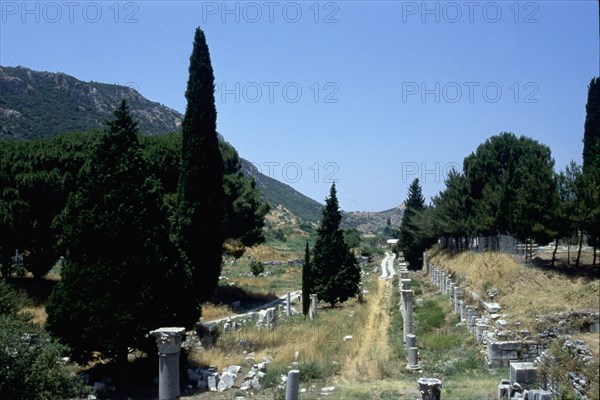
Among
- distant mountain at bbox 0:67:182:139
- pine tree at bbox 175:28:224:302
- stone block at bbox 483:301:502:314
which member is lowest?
stone block at bbox 483:301:502:314

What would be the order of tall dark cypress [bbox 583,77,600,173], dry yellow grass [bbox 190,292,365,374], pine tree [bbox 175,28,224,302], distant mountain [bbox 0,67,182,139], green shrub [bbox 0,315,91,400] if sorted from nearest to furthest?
green shrub [bbox 0,315,91,400]
dry yellow grass [bbox 190,292,365,374]
pine tree [bbox 175,28,224,302]
tall dark cypress [bbox 583,77,600,173]
distant mountain [bbox 0,67,182,139]

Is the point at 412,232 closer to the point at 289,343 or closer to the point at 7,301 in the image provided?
the point at 289,343

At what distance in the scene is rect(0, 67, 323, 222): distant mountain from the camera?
87.2 meters

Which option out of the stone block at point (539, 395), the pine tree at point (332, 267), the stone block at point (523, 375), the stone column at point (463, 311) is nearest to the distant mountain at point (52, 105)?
the pine tree at point (332, 267)

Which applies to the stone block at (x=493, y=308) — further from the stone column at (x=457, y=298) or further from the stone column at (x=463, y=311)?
the stone column at (x=457, y=298)

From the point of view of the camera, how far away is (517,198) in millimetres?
32625

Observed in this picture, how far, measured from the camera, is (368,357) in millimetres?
19297

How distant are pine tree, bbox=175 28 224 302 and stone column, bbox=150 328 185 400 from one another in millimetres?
12080

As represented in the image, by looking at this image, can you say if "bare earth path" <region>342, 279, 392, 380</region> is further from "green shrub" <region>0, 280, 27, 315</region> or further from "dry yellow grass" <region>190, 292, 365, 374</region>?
"green shrub" <region>0, 280, 27, 315</region>

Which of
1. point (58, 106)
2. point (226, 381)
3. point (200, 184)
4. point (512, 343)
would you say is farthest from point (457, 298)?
point (58, 106)

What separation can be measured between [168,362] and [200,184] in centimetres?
1355

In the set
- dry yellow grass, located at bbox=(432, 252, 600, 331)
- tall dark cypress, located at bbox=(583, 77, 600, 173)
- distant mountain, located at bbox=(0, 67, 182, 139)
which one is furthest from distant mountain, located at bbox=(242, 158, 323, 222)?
dry yellow grass, located at bbox=(432, 252, 600, 331)

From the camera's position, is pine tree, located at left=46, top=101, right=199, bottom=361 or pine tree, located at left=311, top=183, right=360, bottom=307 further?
pine tree, located at left=311, top=183, right=360, bottom=307

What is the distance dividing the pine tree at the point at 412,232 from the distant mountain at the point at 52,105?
43.1 metres
